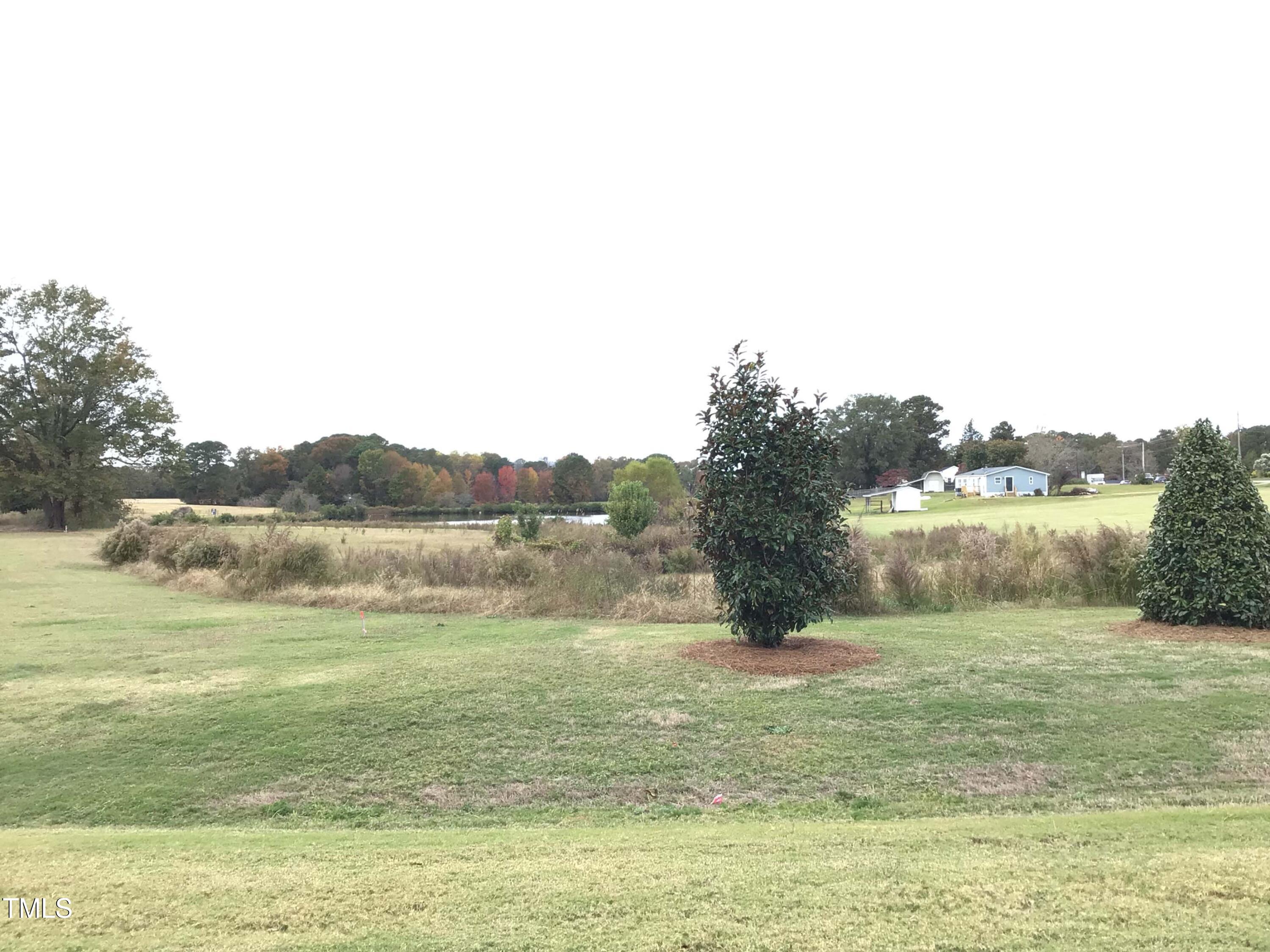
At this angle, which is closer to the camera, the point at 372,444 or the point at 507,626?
the point at 507,626

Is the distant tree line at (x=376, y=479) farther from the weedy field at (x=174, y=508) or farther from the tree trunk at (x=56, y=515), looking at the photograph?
the tree trunk at (x=56, y=515)

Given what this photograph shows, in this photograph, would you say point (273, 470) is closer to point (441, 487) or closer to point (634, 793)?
point (441, 487)

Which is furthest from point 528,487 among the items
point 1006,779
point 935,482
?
point 1006,779

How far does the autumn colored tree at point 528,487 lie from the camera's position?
11069 cm

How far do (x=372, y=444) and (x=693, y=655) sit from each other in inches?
4015

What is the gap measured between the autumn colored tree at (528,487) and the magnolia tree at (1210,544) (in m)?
101

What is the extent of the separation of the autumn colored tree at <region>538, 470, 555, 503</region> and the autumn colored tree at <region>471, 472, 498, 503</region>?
6.84m

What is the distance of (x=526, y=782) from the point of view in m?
6.14

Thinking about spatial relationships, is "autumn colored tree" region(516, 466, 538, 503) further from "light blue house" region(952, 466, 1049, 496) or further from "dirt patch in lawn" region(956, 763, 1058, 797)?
"dirt patch in lawn" region(956, 763, 1058, 797)

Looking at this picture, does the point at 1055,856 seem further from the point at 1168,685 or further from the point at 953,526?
the point at 953,526

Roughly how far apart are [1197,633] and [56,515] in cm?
5850

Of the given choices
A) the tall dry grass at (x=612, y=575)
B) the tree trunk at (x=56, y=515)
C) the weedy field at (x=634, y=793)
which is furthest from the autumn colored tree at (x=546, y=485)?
the weedy field at (x=634, y=793)

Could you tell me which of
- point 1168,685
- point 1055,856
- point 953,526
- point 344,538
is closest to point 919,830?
point 1055,856

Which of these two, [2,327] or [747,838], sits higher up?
A: [2,327]
